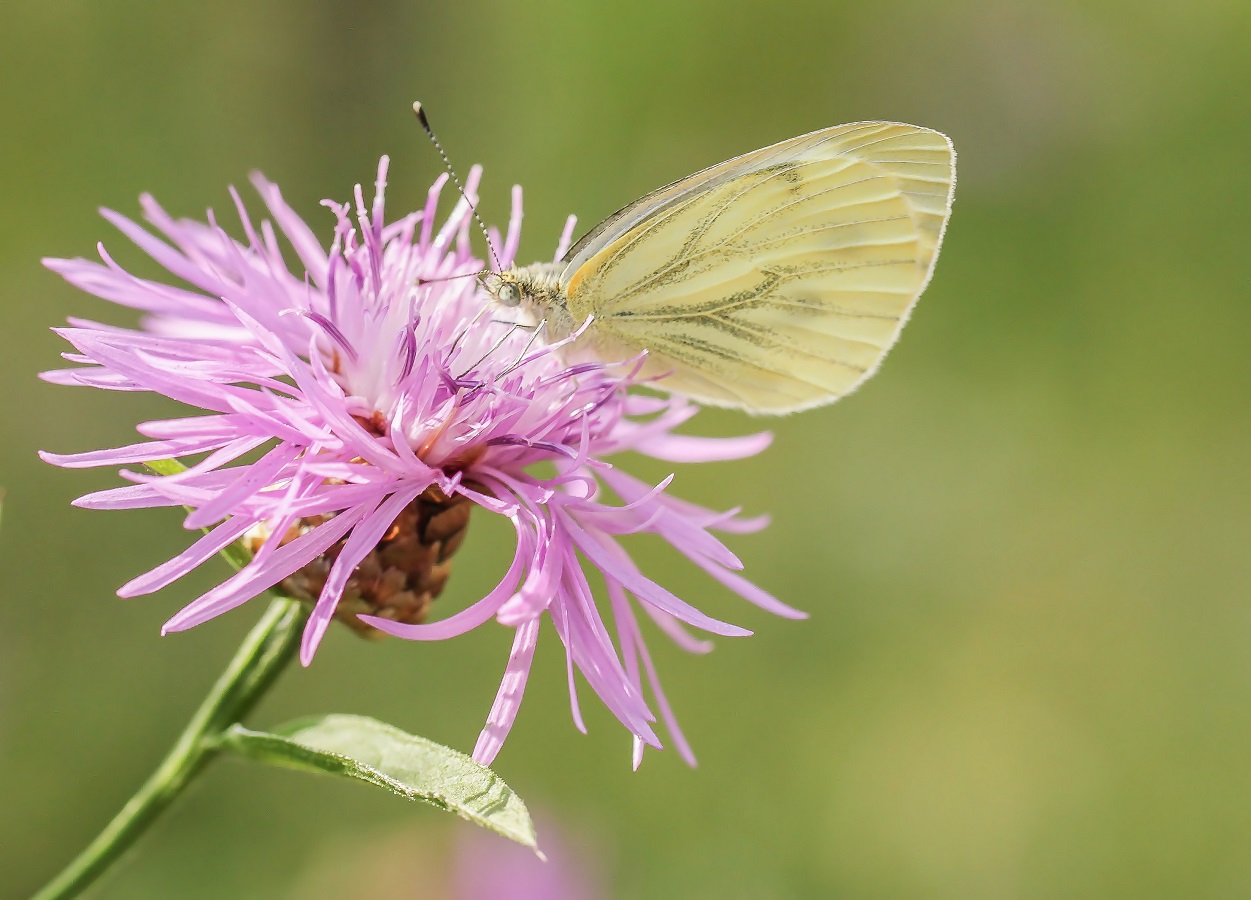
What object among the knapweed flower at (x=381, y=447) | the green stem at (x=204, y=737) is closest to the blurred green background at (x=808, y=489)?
the green stem at (x=204, y=737)

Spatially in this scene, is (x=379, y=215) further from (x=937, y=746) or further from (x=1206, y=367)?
(x=1206, y=367)

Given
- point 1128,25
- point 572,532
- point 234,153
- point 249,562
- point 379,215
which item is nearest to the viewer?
point 249,562

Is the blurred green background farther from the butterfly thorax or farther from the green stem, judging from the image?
the butterfly thorax

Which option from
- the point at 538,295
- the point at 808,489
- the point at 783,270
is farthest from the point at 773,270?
the point at 808,489

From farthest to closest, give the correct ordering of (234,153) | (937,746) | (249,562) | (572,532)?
1. (234,153)
2. (937,746)
3. (572,532)
4. (249,562)

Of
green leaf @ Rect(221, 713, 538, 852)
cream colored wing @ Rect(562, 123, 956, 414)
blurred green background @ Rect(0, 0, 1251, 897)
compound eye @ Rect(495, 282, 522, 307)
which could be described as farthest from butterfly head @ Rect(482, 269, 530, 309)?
blurred green background @ Rect(0, 0, 1251, 897)

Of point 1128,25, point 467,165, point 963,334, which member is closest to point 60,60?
point 467,165

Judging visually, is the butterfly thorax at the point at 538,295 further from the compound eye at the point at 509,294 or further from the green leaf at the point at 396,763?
the green leaf at the point at 396,763

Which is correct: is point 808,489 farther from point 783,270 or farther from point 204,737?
point 204,737
